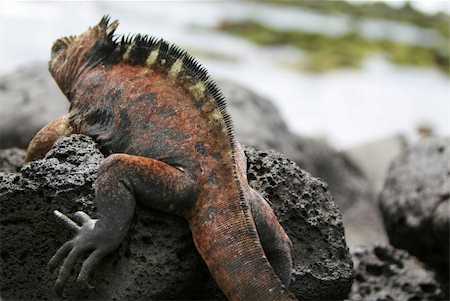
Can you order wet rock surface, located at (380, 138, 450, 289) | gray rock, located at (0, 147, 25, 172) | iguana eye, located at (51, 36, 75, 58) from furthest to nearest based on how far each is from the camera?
1. wet rock surface, located at (380, 138, 450, 289)
2. gray rock, located at (0, 147, 25, 172)
3. iguana eye, located at (51, 36, 75, 58)

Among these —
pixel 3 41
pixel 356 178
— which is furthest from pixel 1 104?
pixel 3 41

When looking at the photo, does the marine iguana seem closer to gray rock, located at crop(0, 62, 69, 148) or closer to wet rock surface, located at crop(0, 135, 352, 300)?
wet rock surface, located at crop(0, 135, 352, 300)

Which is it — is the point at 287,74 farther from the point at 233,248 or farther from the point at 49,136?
the point at 233,248

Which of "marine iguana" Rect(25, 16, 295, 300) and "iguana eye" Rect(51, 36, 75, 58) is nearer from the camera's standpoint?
"marine iguana" Rect(25, 16, 295, 300)

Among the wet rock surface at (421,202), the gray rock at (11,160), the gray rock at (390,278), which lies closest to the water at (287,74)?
the wet rock surface at (421,202)

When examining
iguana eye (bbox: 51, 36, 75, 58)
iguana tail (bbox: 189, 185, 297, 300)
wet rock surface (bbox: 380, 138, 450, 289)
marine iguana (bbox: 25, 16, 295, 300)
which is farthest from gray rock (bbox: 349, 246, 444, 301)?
iguana eye (bbox: 51, 36, 75, 58)

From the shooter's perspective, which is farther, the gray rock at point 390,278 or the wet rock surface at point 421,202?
the wet rock surface at point 421,202

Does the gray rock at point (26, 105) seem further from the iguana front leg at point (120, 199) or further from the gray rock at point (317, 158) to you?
the iguana front leg at point (120, 199)
